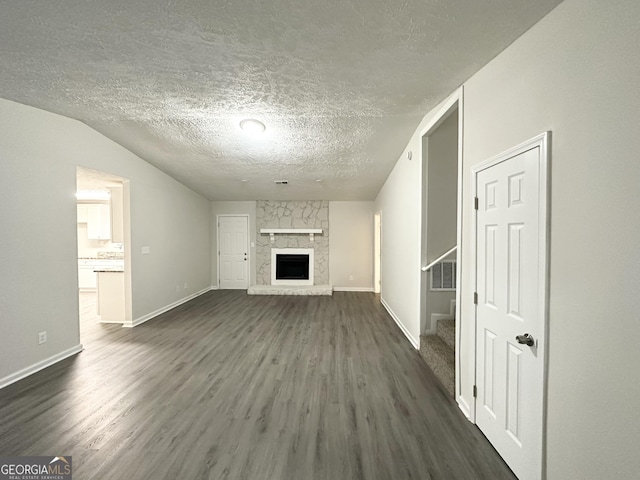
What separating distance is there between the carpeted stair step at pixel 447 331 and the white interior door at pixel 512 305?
970 mm

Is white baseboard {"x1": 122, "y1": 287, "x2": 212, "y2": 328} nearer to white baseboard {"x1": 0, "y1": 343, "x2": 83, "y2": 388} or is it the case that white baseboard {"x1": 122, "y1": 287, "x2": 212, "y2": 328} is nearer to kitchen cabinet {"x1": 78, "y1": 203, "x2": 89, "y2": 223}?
white baseboard {"x1": 0, "y1": 343, "x2": 83, "y2": 388}

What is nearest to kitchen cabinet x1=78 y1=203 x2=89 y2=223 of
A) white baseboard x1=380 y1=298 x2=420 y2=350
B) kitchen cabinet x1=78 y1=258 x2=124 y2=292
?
kitchen cabinet x1=78 y1=258 x2=124 y2=292

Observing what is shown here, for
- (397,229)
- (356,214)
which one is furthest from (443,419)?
(356,214)

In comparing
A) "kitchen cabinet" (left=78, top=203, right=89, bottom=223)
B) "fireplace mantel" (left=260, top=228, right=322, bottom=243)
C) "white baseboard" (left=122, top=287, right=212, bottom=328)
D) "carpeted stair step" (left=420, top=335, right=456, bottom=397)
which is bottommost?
"white baseboard" (left=122, top=287, right=212, bottom=328)

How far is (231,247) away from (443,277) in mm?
5771

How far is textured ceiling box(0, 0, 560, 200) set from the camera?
5.42ft

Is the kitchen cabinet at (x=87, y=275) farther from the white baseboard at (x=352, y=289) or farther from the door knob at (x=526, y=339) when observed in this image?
the door knob at (x=526, y=339)

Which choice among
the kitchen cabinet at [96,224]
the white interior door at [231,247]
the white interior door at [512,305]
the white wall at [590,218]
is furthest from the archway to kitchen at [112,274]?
the white wall at [590,218]

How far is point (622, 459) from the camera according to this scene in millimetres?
1091

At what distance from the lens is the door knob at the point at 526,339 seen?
61.1 inches

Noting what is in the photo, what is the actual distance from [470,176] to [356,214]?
5.22 m

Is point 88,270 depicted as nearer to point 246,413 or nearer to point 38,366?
point 38,366

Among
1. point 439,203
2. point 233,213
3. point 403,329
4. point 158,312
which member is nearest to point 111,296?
point 158,312

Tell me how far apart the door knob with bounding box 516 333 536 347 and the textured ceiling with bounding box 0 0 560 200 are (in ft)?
5.65
